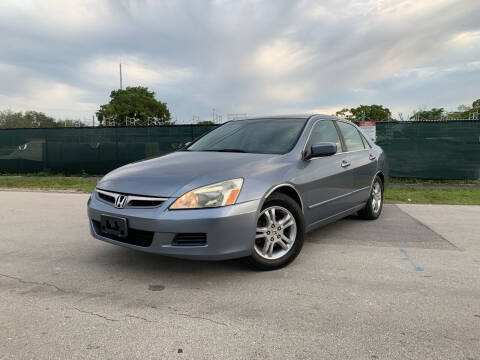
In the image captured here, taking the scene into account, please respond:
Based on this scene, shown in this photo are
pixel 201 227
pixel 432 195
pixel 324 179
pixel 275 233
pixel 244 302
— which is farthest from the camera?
pixel 432 195

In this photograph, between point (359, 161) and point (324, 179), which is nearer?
point (324, 179)

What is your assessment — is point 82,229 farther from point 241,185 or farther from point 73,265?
point 241,185

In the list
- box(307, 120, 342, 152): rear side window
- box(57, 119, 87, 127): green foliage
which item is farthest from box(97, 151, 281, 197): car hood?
box(57, 119, 87, 127): green foliage

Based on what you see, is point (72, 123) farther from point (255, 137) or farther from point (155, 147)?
point (255, 137)

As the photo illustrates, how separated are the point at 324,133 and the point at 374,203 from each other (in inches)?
71.0

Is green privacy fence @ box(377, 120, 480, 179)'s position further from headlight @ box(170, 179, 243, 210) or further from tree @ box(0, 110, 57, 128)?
tree @ box(0, 110, 57, 128)

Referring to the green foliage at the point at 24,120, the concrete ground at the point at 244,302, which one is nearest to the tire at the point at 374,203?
the concrete ground at the point at 244,302

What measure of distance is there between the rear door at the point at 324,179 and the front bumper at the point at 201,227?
89 cm

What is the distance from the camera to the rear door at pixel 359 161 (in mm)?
4795

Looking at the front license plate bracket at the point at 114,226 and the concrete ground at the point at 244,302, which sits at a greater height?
the front license plate bracket at the point at 114,226

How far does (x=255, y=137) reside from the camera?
4.14 metres

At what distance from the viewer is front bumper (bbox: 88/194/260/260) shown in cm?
289

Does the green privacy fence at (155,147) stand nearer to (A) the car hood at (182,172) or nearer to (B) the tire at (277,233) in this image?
(A) the car hood at (182,172)

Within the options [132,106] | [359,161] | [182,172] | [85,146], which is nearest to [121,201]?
[182,172]
